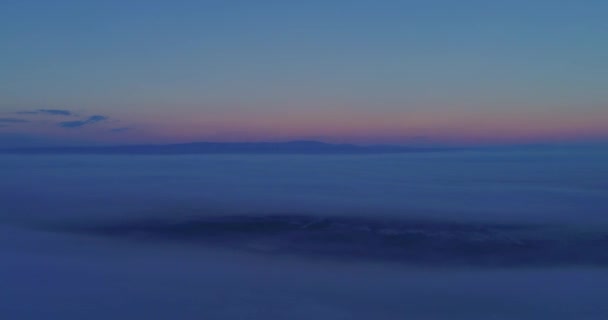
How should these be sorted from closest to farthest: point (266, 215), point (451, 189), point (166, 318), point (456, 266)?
point (166, 318) < point (456, 266) < point (266, 215) < point (451, 189)

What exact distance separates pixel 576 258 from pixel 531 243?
736mm

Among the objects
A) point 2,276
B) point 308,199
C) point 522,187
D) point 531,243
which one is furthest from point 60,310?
point 522,187

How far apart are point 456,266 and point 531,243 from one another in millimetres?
1712

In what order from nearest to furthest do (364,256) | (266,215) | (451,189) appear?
(364,256), (266,215), (451,189)

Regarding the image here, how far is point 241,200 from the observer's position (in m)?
11.3

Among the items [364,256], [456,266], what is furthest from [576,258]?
[364,256]

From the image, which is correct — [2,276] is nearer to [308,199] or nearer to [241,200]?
[241,200]

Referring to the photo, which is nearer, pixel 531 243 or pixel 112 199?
pixel 531 243

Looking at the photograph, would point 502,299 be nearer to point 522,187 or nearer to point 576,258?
point 576,258

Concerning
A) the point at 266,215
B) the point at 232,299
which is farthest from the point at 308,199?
the point at 232,299

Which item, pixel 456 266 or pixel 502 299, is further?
pixel 456 266

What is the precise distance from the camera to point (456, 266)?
20.4 feet

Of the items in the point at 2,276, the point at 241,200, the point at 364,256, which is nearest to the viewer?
the point at 2,276

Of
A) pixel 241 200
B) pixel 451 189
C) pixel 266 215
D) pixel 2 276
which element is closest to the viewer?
pixel 2 276
